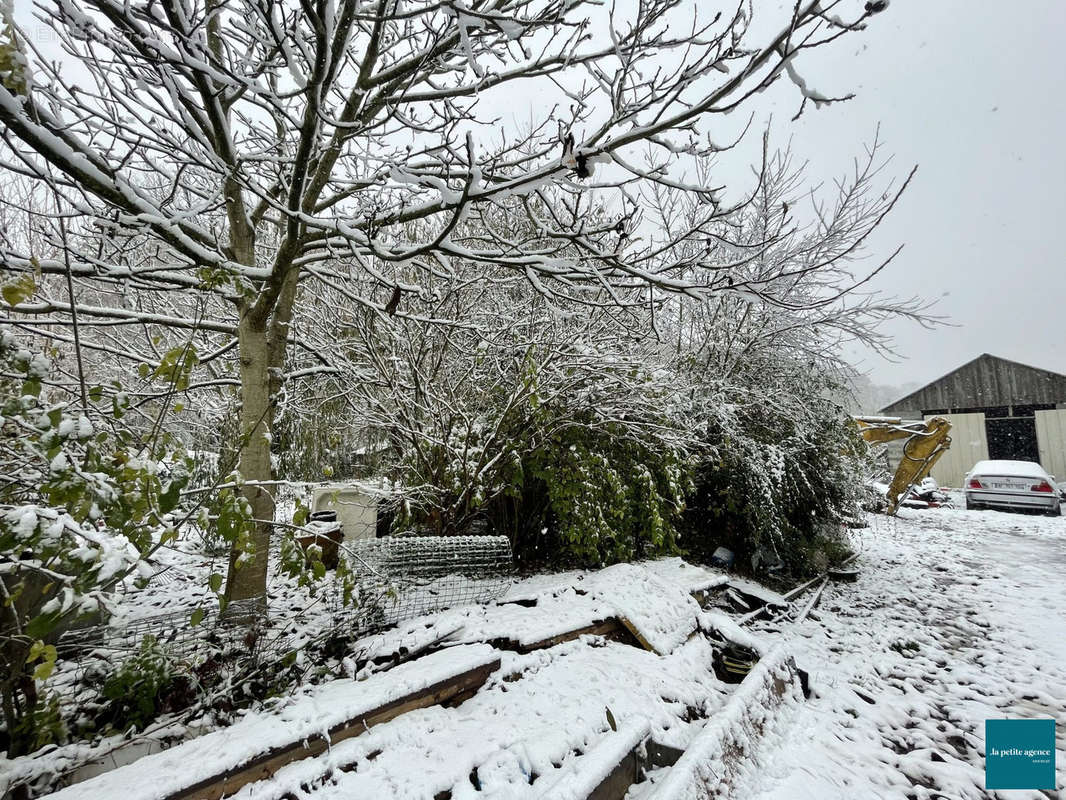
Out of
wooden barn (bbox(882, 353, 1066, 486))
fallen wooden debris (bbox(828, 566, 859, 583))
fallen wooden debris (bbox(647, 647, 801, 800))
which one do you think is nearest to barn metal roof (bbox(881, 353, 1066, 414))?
wooden barn (bbox(882, 353, 1066, 486))

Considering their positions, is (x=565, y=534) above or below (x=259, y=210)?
below

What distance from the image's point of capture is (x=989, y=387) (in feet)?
71.5

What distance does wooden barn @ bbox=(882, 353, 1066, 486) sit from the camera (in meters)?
20.2

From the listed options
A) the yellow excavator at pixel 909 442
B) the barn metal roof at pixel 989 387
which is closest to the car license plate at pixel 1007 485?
the yellow excavator at pixel 909 442

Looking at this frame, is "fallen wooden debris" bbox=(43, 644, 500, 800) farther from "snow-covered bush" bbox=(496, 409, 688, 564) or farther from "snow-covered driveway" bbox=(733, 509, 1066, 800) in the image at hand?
"snow-covered bush" bbox=(496, 409, 688, 564)

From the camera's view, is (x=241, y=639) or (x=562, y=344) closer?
(x=241, y=639)

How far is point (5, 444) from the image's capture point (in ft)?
6.11

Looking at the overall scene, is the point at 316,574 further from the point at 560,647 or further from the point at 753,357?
the point at 753,357

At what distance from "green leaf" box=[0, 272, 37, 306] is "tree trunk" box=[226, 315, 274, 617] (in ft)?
5.18

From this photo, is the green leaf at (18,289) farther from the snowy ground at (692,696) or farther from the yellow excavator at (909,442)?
the yellow excavator at (909,442)

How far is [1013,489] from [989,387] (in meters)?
12.1

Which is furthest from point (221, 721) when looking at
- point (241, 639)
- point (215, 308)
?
point (215, 308)

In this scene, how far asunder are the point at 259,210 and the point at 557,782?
4.37 meters
